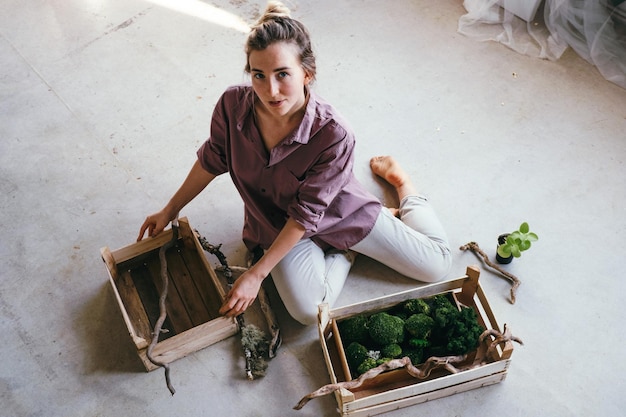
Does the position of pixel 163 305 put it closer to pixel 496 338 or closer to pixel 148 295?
pixel 148 295

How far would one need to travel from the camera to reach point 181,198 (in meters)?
1.77

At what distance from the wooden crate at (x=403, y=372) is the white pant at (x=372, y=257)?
84 millimetres

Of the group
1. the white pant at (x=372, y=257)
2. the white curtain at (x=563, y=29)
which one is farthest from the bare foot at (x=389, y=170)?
the white curtain at (x=563, y=29)

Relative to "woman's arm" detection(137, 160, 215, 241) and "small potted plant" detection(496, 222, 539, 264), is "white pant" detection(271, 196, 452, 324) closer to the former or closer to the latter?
"small potted plant" detection(496, 222, 539, 264)

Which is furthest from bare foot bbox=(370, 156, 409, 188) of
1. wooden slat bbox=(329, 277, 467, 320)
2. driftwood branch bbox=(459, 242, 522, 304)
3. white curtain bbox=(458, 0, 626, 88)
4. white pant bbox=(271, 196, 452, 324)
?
white curtain bbox=(458, 0, 626, 88)

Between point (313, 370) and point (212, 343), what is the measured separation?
0.28 m

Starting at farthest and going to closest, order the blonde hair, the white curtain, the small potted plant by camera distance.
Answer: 1. the white curtain
2. the small potted plant
3. the blonde hair

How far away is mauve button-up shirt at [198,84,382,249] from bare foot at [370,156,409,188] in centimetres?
36

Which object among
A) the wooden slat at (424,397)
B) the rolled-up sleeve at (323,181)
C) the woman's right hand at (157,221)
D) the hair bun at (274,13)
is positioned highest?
the hair bun at (274,13)

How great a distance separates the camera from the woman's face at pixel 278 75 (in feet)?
4.45

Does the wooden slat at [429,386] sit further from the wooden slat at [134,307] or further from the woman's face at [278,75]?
the woman's face at [278,75]

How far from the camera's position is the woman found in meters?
1.39

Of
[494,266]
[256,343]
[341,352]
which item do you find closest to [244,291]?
[256,343]

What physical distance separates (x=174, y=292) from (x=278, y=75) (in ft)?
2.43
